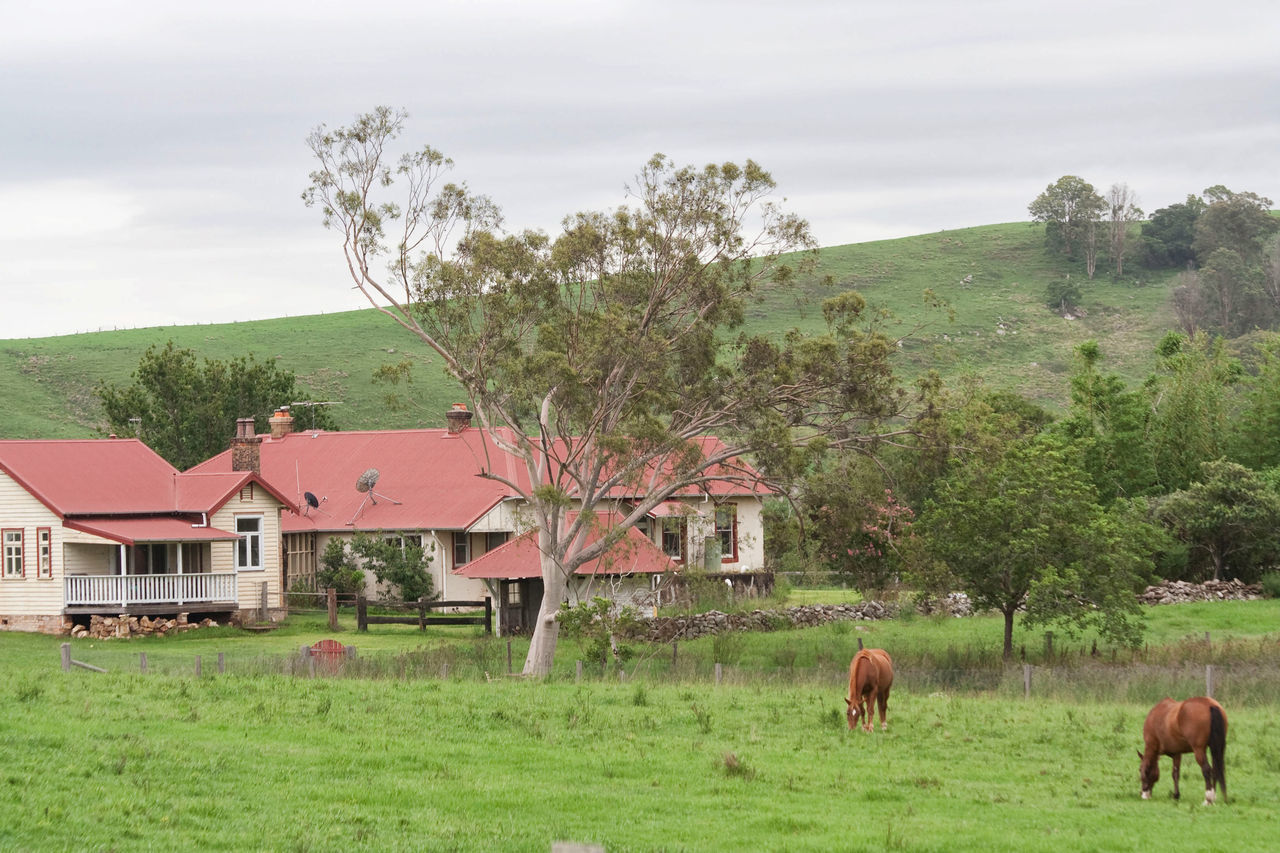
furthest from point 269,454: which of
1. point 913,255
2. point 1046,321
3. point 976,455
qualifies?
point 913,255

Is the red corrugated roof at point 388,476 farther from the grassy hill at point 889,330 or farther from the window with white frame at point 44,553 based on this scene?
the grassy hill at point 889,330

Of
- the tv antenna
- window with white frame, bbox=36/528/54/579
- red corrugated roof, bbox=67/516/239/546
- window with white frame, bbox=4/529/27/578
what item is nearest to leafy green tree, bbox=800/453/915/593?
red corrugated roof, bbox=67/516/239/546

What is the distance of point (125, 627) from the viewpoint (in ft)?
130

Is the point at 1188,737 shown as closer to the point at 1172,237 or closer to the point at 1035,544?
the point at 1035,544

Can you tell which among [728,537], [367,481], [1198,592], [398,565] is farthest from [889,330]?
[398,565]

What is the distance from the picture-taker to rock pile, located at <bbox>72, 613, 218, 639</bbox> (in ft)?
130

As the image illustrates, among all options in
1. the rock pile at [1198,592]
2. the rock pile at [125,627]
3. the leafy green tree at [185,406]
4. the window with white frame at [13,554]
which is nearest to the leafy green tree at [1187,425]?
the rock pile at [1198,592]

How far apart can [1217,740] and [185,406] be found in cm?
5253

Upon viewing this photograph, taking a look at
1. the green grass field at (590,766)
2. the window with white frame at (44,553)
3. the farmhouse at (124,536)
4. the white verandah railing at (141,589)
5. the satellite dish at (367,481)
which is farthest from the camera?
the satellite dish at (367,481)

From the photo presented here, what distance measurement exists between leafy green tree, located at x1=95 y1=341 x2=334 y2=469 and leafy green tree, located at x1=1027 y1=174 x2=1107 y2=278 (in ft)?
334

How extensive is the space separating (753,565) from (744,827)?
38.8 metres

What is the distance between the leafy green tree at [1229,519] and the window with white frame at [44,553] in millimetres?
35843

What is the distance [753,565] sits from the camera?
51.8 metres

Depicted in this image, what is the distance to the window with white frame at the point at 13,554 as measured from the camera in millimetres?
41094
